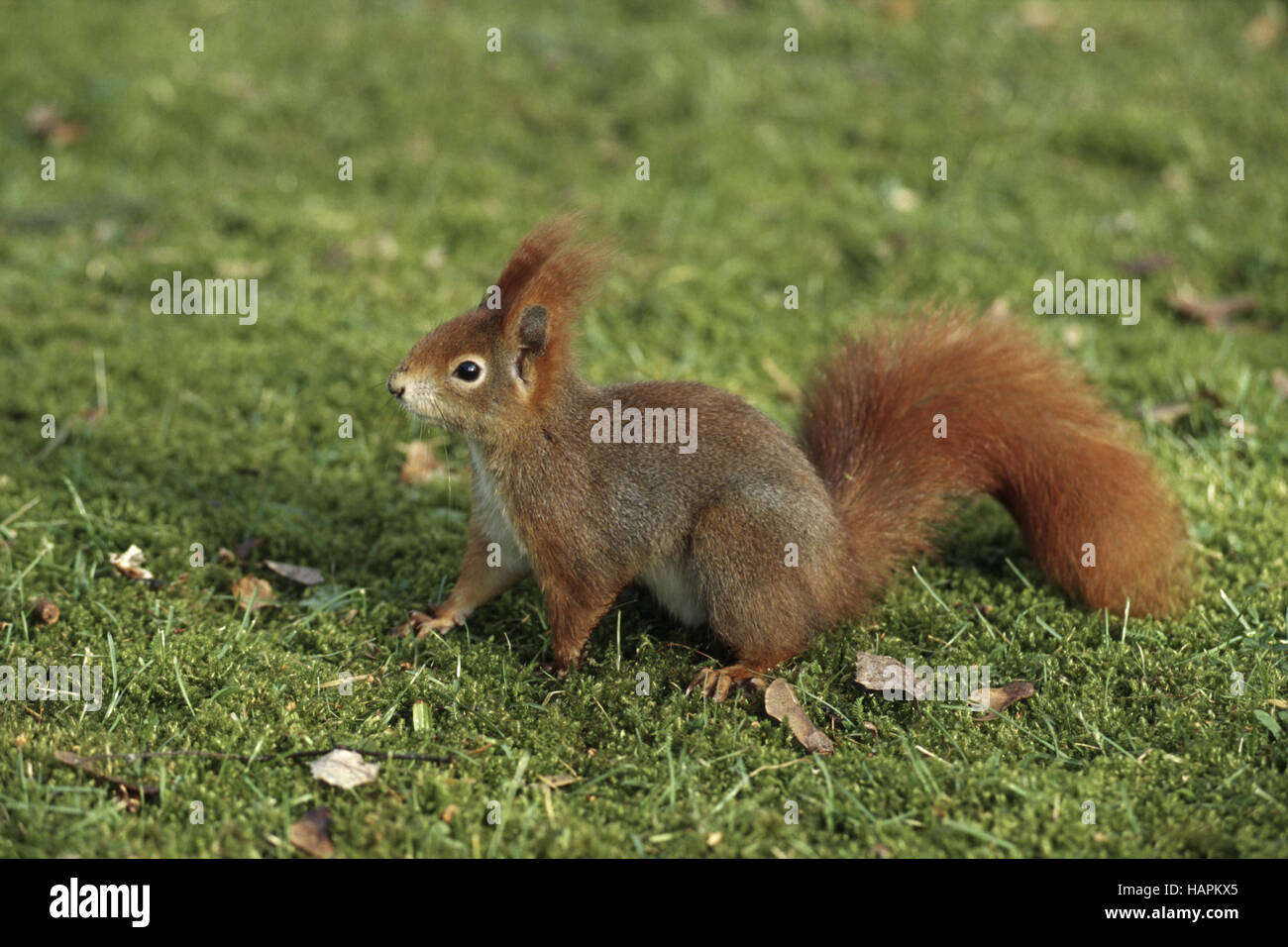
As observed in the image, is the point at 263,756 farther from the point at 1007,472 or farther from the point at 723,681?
the point at 1007,472

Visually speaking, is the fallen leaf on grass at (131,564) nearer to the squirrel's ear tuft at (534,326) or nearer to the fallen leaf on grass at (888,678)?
the squirrel's ear tuft at (534,326)

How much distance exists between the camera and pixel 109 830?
113 inches

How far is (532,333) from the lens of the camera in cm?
348

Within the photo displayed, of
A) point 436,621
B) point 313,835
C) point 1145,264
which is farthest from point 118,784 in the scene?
point 1145,264

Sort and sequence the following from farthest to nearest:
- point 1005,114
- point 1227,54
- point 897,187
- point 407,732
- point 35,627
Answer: point 1227,54 → point 1005,114 → point 897,187 → point 35,627 → point 407,732

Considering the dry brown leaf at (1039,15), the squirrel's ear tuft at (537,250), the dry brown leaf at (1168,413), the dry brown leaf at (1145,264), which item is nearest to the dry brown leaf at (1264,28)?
the dry brown leaf at (1039,15)

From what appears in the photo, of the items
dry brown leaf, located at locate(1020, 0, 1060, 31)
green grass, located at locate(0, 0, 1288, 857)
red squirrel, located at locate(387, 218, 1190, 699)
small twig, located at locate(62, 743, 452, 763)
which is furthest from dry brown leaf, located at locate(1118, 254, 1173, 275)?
small twig, located at locate(62, 743, 452, 763)

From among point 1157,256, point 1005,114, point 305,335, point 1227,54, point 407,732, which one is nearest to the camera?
point 407,732

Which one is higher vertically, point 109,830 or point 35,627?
point 35,627

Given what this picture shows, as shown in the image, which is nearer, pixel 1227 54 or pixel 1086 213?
pixel 1086 213

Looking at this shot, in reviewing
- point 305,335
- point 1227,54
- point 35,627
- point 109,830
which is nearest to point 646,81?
point 305,335

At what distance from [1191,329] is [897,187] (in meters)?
1.88

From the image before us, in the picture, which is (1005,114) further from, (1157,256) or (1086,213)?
(1157,256)

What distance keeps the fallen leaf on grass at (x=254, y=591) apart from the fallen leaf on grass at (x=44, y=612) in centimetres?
53
